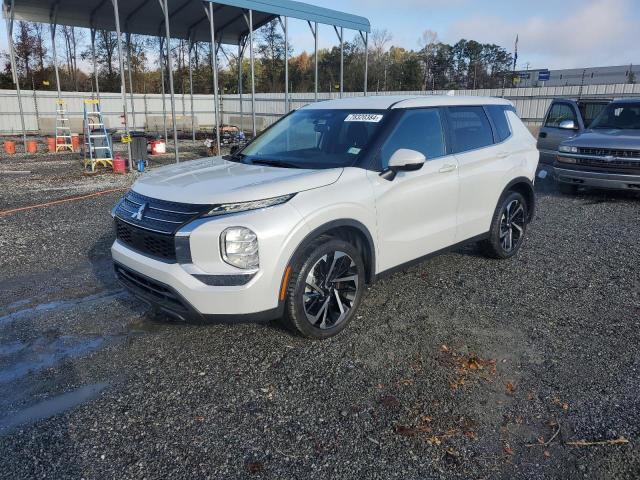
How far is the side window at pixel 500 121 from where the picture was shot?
542 cm

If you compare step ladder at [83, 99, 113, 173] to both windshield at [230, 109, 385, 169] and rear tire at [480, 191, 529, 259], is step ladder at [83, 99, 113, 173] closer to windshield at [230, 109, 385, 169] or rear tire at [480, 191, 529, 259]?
windshield at [230, 109, 385, 169]

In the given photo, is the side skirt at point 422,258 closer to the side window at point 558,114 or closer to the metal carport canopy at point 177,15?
the side window at point 558,114

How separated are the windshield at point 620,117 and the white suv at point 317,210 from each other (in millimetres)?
5592

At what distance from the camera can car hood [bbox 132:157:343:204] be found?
3361 mm

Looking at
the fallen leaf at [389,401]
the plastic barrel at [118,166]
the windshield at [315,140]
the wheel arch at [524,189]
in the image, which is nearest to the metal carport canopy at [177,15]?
the plastic barrel at [118,166]

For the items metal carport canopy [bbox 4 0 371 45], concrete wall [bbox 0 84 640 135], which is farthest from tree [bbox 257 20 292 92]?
metal carport canopy [bbox 4 0 371 45]

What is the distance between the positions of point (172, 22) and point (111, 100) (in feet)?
42.3

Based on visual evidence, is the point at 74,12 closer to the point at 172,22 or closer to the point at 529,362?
the point at 172,22

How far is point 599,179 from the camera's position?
9.02 meters

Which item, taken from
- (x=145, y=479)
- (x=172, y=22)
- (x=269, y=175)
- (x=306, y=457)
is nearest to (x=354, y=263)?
(x=269, y=175)

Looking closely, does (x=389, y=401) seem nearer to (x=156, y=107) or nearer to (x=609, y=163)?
(x=609, y=163)

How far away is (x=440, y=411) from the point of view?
2.96 m

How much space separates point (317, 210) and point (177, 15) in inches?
648

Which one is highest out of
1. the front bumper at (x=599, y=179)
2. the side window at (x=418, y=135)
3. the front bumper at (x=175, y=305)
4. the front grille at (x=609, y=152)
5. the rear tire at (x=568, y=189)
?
the side window at (x=418, y=135)
